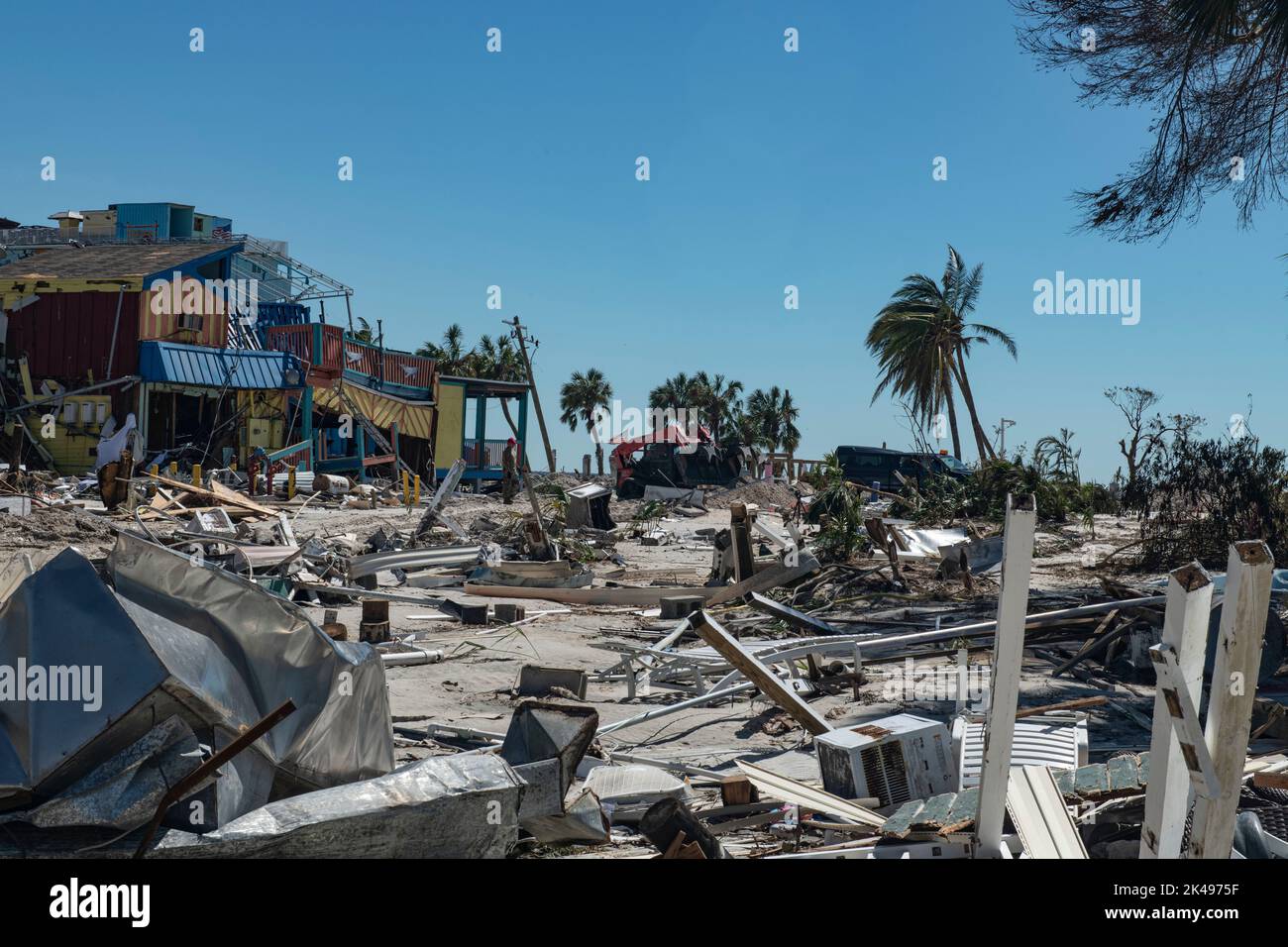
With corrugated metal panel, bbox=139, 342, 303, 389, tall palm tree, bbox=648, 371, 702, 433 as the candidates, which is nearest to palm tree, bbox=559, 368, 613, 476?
tall palm tree, bbox=648, 371, 702, 433

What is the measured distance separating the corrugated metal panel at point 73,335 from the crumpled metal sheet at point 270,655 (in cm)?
2448

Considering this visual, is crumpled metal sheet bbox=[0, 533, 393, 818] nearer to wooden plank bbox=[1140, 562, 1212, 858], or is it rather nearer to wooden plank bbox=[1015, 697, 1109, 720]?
wooden plank bbox=[1140, 562, 1212, 858]

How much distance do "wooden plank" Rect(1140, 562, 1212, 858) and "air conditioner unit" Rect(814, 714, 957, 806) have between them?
83.6 inches

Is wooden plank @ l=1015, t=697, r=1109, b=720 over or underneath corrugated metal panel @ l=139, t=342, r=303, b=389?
underneath

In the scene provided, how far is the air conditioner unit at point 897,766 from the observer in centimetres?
531

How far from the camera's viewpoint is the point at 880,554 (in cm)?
1806

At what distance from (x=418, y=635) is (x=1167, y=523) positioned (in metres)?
10.3

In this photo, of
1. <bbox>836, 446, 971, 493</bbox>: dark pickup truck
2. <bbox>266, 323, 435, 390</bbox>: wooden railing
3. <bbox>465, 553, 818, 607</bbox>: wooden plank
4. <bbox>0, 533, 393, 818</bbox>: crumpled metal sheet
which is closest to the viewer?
<bbox>0, 533, 393, 818</bbox>: crumpled metal sheet

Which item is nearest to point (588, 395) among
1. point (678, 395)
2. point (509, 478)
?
point (678, 395)

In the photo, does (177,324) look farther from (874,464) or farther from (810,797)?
(810,797)

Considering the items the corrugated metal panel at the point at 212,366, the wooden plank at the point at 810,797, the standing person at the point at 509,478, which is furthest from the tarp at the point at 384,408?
the wooden plank at the point at 810,797

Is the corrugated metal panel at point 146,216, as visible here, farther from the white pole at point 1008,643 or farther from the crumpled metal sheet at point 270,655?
the white pole at point 1008,643

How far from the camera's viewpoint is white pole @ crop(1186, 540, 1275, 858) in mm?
2920

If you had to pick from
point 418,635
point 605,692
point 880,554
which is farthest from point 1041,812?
point 880,554
